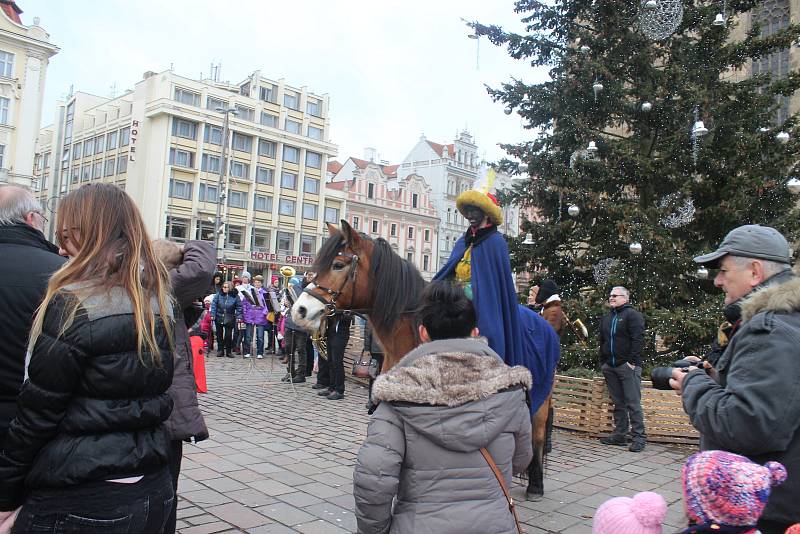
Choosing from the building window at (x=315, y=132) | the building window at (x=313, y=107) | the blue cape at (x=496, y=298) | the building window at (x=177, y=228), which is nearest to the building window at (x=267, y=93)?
the building window at (x=313, y=107)

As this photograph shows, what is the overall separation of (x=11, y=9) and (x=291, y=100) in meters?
25.5

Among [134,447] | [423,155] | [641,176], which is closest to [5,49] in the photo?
[423,155]

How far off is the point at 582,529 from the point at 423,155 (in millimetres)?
Answer: 64264

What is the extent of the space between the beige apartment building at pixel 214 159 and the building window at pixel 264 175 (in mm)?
101

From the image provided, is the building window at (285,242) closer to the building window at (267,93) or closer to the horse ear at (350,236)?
the building window at (267,93)

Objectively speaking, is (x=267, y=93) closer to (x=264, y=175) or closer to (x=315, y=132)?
(x=315, y=132)

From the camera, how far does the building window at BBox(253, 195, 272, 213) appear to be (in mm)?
55031

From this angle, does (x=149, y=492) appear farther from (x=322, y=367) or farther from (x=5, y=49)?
(x=5, y=49)

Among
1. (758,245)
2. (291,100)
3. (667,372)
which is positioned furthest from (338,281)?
(291,100)

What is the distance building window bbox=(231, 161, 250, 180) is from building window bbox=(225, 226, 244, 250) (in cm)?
508

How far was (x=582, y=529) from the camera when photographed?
460cm

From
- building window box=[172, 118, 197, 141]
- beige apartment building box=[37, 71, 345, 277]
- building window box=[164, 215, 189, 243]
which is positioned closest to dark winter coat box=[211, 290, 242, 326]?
beige apartment building box=[37, 71, 345, 277]

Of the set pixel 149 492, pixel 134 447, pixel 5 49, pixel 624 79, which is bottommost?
pixel 149 492

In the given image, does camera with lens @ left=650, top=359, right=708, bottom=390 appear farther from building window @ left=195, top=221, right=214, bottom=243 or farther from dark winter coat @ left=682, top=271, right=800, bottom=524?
building window @ left=195, top=221, right=214, bottom=243
